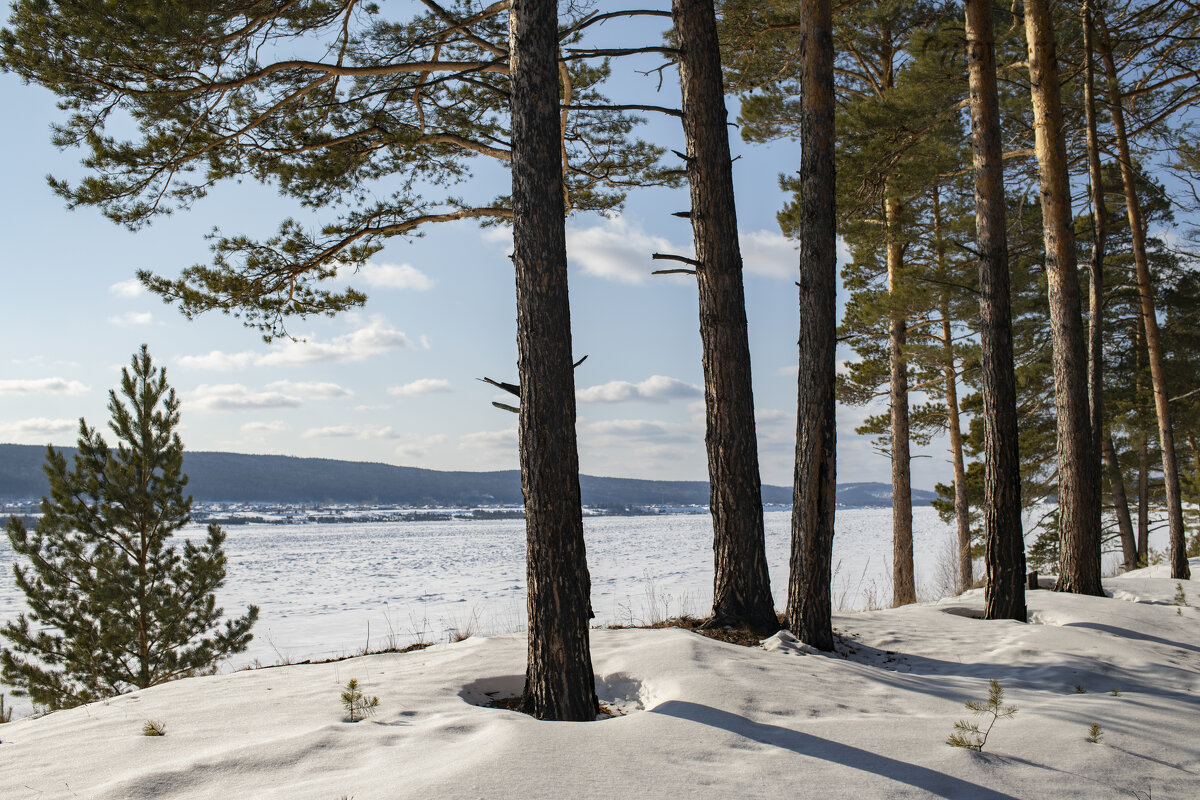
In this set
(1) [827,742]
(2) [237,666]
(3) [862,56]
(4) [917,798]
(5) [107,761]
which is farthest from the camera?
(3) [862,56]

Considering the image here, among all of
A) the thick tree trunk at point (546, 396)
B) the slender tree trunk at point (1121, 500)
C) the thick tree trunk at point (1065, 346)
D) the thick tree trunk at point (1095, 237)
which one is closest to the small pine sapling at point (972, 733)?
the thick tree trunk at point (546, 396)

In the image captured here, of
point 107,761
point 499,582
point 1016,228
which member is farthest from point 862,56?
point 499,582

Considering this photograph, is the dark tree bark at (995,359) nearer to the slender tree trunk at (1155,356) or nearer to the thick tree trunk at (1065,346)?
the thick tree trunk at (1065,346)

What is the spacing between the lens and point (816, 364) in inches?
218

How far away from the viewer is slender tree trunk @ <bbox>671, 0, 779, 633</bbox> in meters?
5.50

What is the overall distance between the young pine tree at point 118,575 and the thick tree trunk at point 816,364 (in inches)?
253

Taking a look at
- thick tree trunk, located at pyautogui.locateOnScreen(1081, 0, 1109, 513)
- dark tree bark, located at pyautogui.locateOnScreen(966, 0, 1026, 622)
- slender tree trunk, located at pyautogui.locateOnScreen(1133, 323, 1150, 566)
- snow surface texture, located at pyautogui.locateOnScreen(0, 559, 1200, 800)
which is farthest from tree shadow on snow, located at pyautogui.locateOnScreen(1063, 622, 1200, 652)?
slender tree trunk, located at pyautogui.locateOnScreen(1133, 323, 1150, 566)

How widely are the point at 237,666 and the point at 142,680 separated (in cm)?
176

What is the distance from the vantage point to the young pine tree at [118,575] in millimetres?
7738

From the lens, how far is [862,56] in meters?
11.5

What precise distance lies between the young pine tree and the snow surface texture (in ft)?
14.7

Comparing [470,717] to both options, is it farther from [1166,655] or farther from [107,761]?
[1166,655]

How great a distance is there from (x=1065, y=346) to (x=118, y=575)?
34.4 ft

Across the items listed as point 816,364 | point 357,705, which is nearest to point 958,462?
point 816,364
